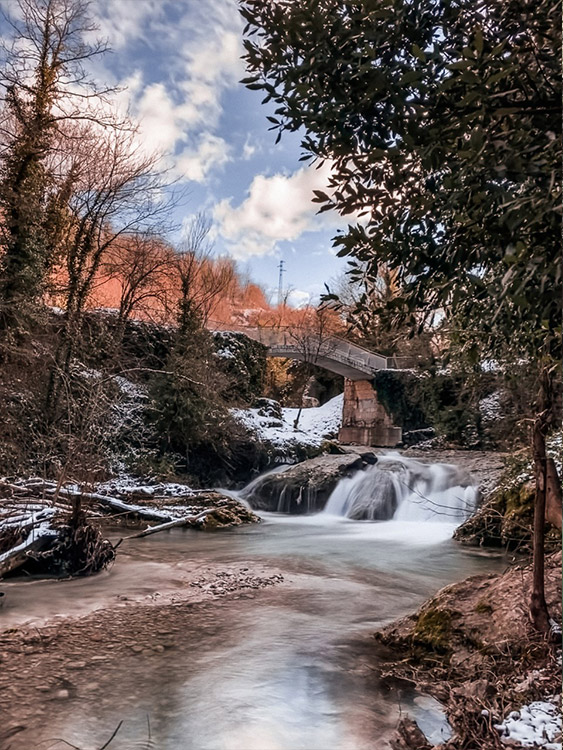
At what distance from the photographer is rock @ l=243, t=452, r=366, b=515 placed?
1263cm

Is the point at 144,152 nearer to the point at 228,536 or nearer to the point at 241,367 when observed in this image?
the point at 241,367

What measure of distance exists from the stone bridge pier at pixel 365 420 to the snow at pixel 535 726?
1826 cm

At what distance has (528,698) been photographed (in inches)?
100

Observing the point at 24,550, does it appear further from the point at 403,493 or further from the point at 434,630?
the point at 403,493

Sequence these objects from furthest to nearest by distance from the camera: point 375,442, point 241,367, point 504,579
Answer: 1. point 375,442
2. point 241,367
3. point 504,579

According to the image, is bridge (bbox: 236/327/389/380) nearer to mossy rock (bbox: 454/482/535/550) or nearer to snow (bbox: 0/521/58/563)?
mossy rock (bbox: 454/482/535/550)

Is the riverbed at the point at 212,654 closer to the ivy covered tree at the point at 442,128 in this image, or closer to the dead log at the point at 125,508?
the dead log at the point at 125,508

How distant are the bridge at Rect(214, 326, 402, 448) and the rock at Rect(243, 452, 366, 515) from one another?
780 centimetres

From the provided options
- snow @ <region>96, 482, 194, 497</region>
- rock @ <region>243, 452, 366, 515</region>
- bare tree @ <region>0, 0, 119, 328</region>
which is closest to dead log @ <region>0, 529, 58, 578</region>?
bare tree @ <region>0, 0, 119, 328</region>

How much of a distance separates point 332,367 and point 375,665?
19595 mm

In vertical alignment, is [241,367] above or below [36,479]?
above

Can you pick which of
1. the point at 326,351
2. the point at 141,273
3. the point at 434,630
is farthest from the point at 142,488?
the point at 326,351

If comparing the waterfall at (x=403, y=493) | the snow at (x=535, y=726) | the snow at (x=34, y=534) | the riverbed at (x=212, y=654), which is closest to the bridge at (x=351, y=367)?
the waterfall at (x=403, y=493)

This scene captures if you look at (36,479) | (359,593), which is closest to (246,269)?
(36,479)
